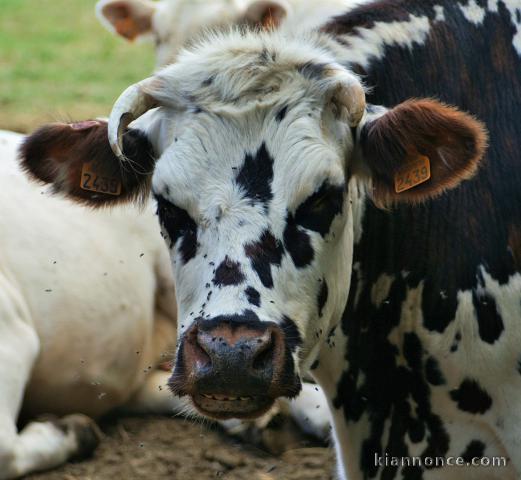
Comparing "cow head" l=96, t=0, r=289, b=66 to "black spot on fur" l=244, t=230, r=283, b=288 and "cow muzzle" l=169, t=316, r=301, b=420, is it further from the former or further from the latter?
"cow muzzle" l=169, t=316, r=301, b=420

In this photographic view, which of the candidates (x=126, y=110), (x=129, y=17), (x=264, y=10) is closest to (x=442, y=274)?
(x=126, y=110)

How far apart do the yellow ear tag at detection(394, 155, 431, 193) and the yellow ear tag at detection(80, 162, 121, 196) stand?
0.99 metres

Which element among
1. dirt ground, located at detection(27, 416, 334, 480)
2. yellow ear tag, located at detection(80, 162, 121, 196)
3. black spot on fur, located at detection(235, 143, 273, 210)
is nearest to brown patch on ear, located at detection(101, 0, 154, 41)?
→ dirt ground, located at detection(27, 416, 334, 480)

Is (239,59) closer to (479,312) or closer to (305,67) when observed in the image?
(305,67)

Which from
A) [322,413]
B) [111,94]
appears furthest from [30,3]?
[322,413]

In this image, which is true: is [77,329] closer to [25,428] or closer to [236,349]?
[25,428]

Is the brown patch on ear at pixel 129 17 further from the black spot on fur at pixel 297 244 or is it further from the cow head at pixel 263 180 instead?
the black spot on fur at pixel 297 244

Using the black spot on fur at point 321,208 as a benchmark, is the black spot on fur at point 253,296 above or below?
below

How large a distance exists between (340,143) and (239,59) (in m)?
0.42

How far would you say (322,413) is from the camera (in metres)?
5.67

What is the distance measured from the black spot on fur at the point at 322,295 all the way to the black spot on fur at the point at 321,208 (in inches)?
6.5

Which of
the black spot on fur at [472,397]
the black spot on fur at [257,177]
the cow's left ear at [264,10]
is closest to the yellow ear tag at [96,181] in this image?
the black spot on fur at [257,177]

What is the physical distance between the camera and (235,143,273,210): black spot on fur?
12.1ft

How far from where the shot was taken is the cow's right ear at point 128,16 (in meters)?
8.59
